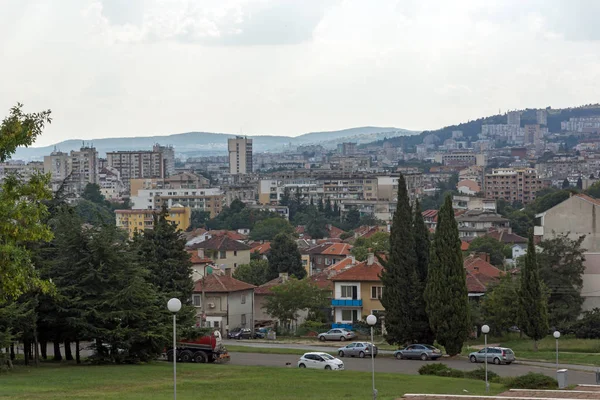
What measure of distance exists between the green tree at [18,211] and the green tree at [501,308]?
3816 cm

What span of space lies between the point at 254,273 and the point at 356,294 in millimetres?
26477

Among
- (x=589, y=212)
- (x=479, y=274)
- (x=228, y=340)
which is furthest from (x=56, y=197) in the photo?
(x=589, y=212)

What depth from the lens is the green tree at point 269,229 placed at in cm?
15812

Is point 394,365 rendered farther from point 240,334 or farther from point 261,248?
point 261,248

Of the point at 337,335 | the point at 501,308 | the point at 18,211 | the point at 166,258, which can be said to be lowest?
the point at 337,335

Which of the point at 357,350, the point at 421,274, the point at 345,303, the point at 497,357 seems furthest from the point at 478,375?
the point at 345,303

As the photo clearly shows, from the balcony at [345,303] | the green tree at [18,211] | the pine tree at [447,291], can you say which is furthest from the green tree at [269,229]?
the green tree at [18,211]

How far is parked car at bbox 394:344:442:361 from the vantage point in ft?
158

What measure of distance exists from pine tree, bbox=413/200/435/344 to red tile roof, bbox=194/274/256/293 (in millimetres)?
19312

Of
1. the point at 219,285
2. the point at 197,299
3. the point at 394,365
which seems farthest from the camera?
the point at 219,285

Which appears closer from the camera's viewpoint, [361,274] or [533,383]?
[533,383]

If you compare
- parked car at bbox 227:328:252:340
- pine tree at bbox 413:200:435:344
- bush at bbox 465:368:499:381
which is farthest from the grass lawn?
parked car at bbox 227:328:252:340

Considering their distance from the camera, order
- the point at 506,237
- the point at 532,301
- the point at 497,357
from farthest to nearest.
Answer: the point at 506,237
the point at 532,301
the point at 497,357

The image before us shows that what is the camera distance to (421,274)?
51375mm
